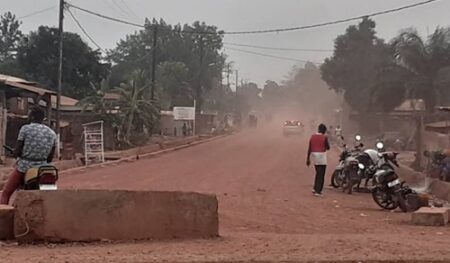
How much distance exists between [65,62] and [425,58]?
25.8 meters

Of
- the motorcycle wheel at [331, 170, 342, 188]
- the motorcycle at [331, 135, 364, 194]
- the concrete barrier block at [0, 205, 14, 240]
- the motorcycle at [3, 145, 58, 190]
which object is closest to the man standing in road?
the motorcycle at [331, 135, 364, 194]

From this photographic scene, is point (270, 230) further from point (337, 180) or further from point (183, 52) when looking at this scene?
point (183, 52)

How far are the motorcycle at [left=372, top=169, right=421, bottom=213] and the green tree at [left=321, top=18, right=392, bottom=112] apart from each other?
163 feet

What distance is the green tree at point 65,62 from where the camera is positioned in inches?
2132

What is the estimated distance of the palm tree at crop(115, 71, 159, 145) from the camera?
39656 mm

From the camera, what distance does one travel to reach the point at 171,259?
7176 mm

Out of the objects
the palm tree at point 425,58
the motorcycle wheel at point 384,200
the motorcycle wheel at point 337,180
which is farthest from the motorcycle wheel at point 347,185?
the palm tree at point 425,58

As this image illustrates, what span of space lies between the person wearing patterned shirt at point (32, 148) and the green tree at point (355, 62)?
56368mm

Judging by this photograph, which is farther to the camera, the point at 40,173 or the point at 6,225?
the point at 40,173

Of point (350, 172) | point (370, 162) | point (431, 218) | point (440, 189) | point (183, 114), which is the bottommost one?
point (440, 189)

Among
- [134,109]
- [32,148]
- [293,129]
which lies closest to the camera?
[32,148]

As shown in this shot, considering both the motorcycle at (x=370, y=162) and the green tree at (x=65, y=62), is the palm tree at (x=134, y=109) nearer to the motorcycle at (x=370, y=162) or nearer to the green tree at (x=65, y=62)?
the green tree at (x=65, y=62)

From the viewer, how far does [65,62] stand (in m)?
53.9

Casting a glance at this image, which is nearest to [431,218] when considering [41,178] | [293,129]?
[41,178]
